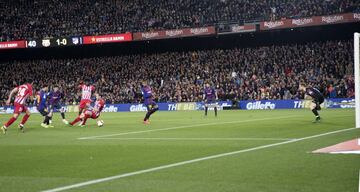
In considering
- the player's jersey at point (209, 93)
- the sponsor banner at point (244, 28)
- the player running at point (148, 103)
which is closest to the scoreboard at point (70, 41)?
the sponsor banner at point (244, 28)

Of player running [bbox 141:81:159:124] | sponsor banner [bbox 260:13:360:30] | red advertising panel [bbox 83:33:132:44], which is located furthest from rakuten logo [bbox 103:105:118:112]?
player running [bbox 141:81:159:124]

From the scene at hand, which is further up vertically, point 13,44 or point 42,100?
point 13,44

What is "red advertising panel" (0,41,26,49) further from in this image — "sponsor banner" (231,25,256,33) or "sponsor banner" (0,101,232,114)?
"sponsor banner" (231,25,256,33)

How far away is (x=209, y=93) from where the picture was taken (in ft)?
109

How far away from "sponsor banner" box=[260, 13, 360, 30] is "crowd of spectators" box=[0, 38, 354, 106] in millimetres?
2151

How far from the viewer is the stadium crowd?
48.2 meters

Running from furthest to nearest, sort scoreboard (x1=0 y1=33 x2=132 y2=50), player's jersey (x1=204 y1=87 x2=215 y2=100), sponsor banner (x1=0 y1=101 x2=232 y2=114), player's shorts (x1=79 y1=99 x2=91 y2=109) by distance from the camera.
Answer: scoreboard (x1=0 y1=33 x2=132 y2=50) → sponsor banner (x1=0 y1=101 x2=232 y2=114) → player's jersey (x1=204 y1=87 x2=215 y2=100) → player's shorts (x1=79 y1=99 x2=91 y2=109)

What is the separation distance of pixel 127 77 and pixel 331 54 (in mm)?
20268

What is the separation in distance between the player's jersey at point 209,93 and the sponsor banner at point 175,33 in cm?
1681

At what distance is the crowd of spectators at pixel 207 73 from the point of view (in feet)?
137

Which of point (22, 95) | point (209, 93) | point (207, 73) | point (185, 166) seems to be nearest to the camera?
point (185, 166)

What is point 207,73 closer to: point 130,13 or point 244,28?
point 244,28

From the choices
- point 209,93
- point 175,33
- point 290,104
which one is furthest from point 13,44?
point 290,104

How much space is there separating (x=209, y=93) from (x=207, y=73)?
15.6 meters
